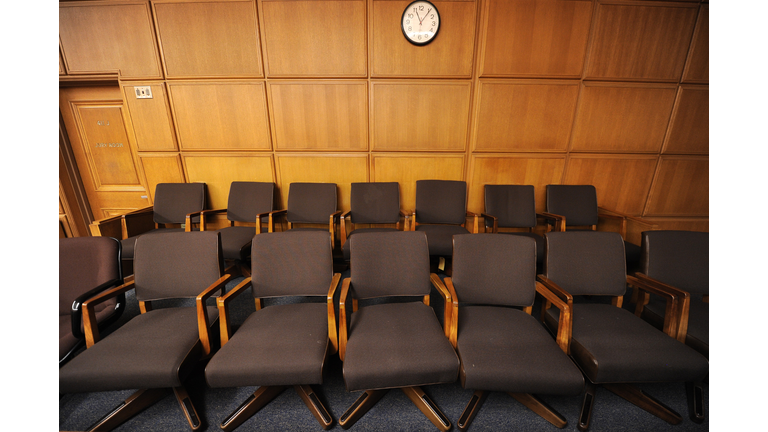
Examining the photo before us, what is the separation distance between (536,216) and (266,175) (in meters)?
3.25

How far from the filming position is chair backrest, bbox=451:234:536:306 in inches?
62.7

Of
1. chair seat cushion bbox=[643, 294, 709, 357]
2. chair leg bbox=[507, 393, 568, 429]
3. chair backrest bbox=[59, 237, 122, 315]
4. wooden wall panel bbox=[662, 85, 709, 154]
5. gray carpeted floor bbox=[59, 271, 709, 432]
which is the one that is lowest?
gray carpeted floor bbox=[59, 271, 709, 432]

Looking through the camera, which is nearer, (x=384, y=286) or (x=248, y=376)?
(x=248, y=376)

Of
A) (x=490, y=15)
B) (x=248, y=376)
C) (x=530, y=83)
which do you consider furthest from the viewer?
(x=530, y=83)

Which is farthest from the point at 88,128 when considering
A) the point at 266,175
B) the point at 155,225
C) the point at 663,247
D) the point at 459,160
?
the point at 663,247

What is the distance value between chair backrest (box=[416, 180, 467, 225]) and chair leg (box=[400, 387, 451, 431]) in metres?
1.75

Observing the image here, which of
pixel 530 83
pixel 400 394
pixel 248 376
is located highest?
pixel 530 83

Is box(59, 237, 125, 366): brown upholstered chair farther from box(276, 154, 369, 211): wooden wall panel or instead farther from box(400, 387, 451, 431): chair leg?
box(400, 387, 451, 431): chair leg

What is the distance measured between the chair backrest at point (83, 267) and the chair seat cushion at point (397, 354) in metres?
1.61

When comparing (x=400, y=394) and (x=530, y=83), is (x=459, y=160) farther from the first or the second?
(x=400, y=394)

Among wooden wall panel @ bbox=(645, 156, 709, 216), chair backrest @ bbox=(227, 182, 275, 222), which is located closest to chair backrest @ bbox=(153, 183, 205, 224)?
chair backrest @ bbox=(227, 182, 275, 222)

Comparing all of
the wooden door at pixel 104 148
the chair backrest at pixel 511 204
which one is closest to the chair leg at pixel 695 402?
the chair backrest at pixel 511 204

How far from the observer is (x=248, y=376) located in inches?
45.0

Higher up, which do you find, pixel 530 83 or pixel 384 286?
pixel 530 83
